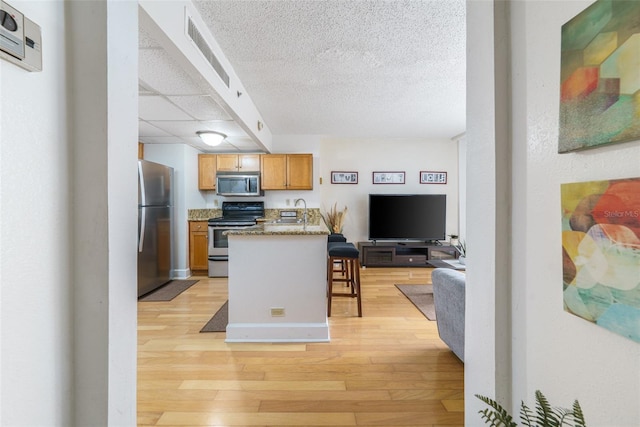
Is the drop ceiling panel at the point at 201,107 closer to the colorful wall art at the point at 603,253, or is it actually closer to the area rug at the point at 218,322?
the area rug at the point at 218,322

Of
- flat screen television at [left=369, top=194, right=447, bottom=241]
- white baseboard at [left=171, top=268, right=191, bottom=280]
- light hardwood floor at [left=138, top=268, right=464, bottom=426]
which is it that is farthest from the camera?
flat screen television at [left=369, top=194, right=447, bottom=241]

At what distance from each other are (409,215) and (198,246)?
12.6 ft

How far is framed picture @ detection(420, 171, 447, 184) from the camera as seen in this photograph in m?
5.59

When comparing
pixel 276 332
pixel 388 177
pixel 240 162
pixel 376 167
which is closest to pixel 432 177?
pixel 388 177

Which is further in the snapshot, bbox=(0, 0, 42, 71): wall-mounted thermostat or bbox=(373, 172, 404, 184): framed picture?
bbox=(373, 172, 404, 184): framed picture

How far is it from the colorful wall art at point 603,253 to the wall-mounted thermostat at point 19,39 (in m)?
1.48

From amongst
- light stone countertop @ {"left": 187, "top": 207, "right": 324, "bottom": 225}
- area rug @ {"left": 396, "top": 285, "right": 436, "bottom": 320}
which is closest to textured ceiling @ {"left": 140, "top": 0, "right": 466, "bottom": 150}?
light stone countertop @ {"left": 187, "top": 207, "right": 324, "bottom": 225}

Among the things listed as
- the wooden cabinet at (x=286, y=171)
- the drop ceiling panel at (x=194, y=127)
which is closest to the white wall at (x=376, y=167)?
the wooden cabinet at (x=286, y=171)

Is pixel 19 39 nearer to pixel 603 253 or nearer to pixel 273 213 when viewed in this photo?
pixel 603 253

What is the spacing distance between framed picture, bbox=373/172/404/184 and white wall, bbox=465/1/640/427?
444 cm

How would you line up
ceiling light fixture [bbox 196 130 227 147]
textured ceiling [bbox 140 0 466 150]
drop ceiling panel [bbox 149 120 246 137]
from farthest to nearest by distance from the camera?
ceiling light fixture [bbox 196 130 227 147], drop ceiling panel [bbox 149 120 246 137], textured ceiling [bbox 140 0 466 150]

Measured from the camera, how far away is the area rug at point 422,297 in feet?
9.98

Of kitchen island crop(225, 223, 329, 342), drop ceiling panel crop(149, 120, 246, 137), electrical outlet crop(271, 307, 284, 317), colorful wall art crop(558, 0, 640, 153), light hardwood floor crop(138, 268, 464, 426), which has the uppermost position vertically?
drop ceiling panel crop(149, 120, 246, 137)

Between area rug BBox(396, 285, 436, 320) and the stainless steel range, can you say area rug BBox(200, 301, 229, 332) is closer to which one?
the stainless steel range
